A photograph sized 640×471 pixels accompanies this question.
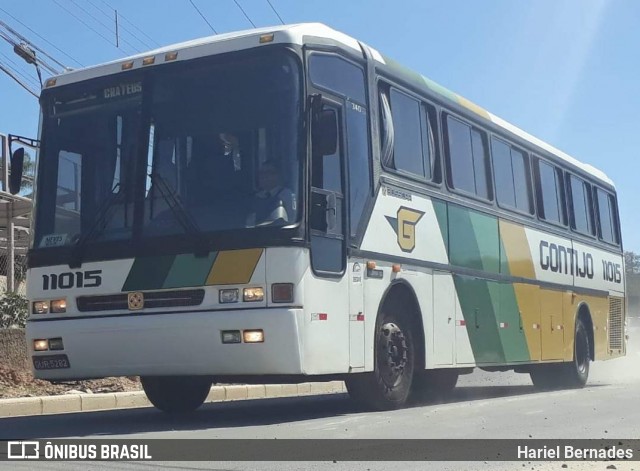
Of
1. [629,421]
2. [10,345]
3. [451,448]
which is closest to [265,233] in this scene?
[451,448]

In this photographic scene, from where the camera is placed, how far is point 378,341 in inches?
404

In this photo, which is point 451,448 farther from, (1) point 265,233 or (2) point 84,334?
(2) point 84,334

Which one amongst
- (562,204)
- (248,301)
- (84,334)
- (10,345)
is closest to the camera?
(248,301)

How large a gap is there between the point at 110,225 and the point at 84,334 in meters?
1.02

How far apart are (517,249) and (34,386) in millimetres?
6772

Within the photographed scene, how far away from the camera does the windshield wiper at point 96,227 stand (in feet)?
31.5

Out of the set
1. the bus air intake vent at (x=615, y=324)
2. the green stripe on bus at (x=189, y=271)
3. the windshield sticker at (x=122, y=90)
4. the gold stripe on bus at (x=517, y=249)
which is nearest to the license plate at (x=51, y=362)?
the green stripe on bus at (x=189, y=271)

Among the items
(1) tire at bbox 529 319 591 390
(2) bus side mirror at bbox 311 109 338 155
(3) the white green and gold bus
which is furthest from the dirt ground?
(1) tire at bbox 529 319 591 390

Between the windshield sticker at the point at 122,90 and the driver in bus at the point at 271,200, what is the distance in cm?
161

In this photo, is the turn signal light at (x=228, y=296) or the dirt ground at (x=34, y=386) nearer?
the turn signal light at (x=228, y=296)

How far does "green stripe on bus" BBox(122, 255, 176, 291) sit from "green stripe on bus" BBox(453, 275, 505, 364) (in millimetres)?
4058

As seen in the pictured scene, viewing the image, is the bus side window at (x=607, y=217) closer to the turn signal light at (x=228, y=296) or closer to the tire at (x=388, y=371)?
the tire at (x=388, y=371)

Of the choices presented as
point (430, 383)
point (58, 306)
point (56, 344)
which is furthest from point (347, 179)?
point (430, 383)

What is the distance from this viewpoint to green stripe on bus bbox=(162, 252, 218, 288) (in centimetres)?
907
